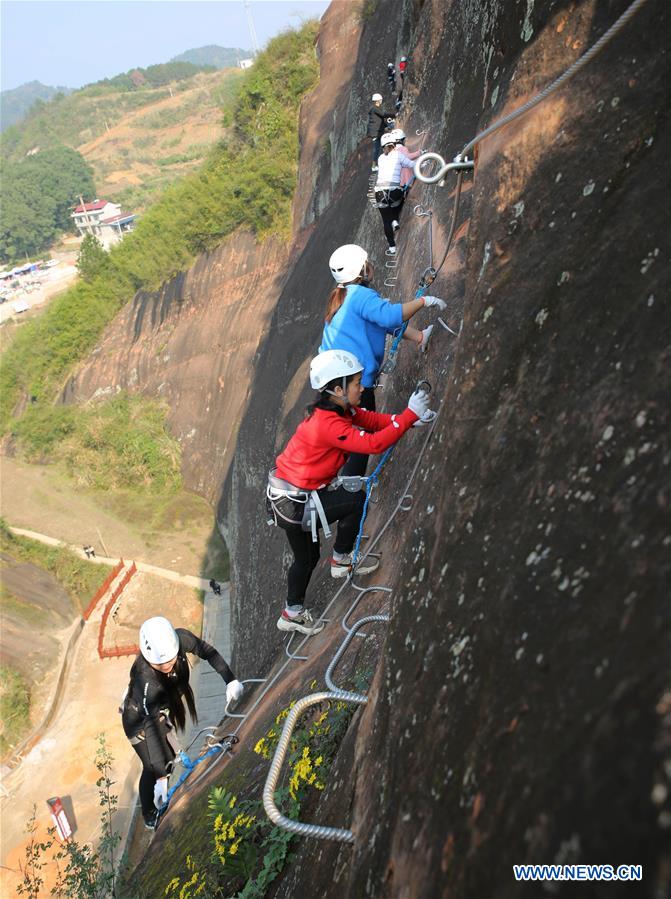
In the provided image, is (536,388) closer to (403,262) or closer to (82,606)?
(403,262)

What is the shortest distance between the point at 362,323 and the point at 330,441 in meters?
1.43

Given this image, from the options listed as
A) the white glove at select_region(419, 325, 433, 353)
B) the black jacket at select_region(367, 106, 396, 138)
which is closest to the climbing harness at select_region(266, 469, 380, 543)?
the white glove at select_region(419, 325, 433, 353)

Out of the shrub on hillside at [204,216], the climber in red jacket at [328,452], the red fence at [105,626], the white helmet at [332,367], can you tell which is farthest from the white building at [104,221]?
the white helmet at [332,367]

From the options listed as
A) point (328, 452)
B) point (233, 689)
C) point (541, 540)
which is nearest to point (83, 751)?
point (233, 689)

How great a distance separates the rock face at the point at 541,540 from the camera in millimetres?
2010

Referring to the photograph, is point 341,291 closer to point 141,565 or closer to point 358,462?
point 358,462

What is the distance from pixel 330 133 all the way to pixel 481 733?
2770cm

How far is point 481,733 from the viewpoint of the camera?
2.51m

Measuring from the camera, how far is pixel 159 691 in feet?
20.7

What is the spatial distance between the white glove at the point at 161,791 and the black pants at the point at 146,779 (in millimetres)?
56

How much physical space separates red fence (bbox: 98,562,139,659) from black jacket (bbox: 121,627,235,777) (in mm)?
15795

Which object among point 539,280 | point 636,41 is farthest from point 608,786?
point 636,41

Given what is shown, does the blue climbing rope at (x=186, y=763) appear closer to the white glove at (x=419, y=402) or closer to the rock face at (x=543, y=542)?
the rock face at (x=543, y=542)

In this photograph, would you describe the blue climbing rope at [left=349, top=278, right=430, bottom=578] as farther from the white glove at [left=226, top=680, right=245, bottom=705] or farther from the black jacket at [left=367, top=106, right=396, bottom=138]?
the black jacket at [left=367, top=106, right=396, bottom=138]
